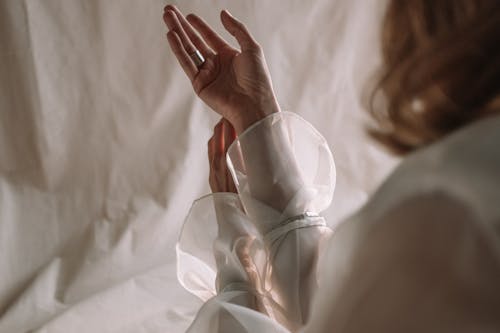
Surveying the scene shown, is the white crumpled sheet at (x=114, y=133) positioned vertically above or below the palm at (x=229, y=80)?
below

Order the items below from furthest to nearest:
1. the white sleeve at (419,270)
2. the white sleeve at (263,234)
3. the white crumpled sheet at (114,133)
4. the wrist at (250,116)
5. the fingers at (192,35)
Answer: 1. the white crumpled sheet at (114,133)
2. the fingers at (192,35)
3. the wrist at (250,116)
4. the white sleeve at (263,234)
5. the white sleeve at (419,270)

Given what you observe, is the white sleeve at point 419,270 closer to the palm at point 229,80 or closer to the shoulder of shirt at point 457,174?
the shoulder of shirt at point 457,174

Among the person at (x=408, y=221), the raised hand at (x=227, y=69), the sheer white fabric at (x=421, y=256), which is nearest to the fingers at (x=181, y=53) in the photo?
the raised hand at (x=227, y=69)

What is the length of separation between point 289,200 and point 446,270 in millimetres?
377

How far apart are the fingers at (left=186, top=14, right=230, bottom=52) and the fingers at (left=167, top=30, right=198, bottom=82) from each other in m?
0.05

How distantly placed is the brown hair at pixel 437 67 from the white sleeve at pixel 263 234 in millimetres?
224

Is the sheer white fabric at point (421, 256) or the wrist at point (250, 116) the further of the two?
the wrist at point (250, 116)

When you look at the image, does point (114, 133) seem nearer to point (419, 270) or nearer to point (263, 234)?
point (263, 234)

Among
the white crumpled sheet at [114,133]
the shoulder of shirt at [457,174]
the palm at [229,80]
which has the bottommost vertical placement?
the white crumpled sheet at [114,133]

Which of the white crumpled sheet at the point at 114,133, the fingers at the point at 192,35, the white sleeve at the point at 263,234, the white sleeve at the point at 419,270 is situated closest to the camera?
the white sleeve at the point at 419,270

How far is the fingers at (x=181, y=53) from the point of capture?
0.95 meters

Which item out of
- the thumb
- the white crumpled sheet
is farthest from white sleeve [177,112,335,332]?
the white crumpled sheet

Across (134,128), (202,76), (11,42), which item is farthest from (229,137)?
(11,42)

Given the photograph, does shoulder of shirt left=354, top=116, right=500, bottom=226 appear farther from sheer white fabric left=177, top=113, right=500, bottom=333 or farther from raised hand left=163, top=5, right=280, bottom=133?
raised hand left=163, top=5, right=280, bottom=133
